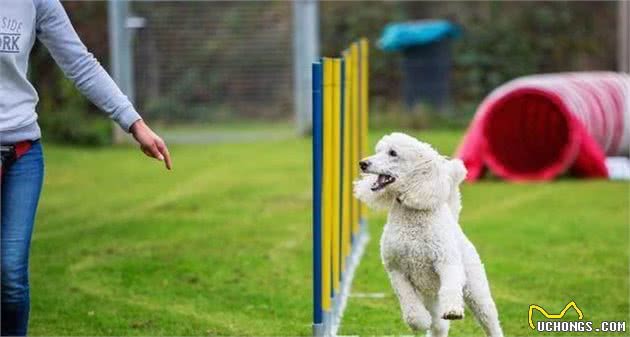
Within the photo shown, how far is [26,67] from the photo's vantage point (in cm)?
457

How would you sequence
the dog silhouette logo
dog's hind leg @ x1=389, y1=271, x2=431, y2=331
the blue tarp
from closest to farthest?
dog's hind leg @ x1=389, y1=271, x2=431, y2=331
the dog silhouette logo
the blue tarp

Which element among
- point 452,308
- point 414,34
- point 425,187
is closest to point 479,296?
point 452,308

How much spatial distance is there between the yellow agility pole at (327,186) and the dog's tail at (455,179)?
60cm

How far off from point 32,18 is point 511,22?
18017mm

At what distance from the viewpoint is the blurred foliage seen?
67.8ft

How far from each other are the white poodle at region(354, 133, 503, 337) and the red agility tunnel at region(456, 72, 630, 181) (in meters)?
8.15

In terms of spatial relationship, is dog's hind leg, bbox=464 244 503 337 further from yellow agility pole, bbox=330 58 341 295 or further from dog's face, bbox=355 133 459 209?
yellow agility pole, bbox=330 58 341 295

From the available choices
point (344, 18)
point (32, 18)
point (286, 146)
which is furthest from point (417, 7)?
point (32, 18)

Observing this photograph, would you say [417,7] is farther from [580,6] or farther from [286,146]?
[286,146]

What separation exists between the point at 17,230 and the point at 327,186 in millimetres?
2080

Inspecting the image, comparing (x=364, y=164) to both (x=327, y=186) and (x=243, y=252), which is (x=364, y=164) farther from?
(x=243, y=252)

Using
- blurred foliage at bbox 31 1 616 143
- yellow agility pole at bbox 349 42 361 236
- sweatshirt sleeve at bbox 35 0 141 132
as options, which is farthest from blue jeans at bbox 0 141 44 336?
blurred foliage at bbox 31 1 616 143

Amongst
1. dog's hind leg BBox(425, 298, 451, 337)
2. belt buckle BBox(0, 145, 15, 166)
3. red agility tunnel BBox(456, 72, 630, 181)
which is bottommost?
red agility tunnel BBox(456, 72, 630, 181)

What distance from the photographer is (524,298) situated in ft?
24.6
